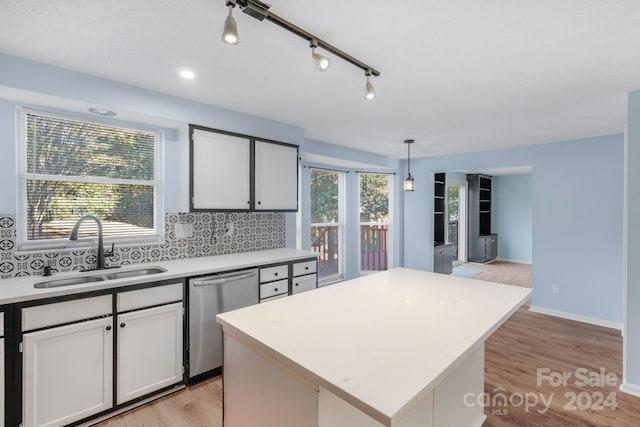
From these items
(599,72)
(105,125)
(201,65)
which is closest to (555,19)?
(599,72)

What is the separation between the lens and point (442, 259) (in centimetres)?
597

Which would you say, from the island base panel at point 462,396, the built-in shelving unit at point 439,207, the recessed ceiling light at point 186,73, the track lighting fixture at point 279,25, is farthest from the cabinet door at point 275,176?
the built-in shelving unit at point 439,207

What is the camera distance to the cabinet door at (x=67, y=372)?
5.97ft

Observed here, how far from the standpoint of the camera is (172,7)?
1.50m

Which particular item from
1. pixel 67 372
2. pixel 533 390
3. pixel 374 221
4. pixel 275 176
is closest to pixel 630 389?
pixel 533 390

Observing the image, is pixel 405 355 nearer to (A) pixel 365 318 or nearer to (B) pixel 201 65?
(A) pixel 365 318

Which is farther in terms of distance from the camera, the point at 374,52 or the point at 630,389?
the point at 630,389

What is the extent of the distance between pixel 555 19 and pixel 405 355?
179 centimetres

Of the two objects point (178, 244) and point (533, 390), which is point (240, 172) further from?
point (533, 390)

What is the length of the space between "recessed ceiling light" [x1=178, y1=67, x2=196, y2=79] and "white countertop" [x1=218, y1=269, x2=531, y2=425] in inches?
67.2

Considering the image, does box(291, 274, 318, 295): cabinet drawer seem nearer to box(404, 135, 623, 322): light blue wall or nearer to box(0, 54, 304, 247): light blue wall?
box(0, 54, 304, 247): light blue wall

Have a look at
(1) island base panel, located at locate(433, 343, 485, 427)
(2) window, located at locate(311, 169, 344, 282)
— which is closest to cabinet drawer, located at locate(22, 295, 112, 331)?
(1) island base panel, located at locate(433, 343, 485, 427)

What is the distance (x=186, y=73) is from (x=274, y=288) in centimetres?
195

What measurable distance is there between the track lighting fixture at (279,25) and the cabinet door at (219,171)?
150cm
